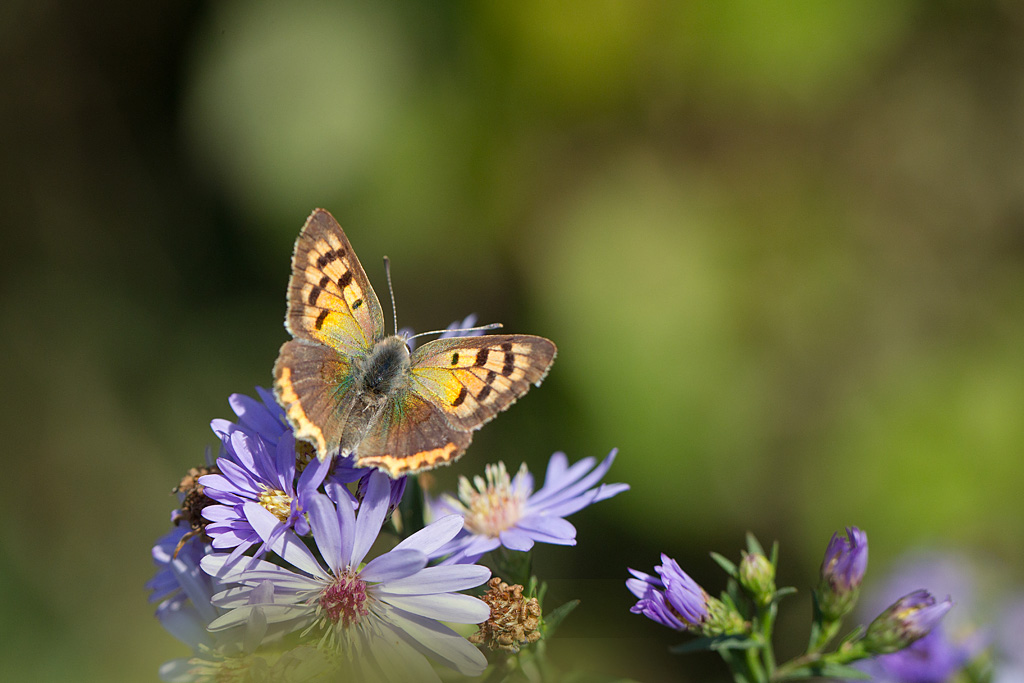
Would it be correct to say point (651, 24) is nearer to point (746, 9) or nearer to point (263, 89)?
point (746, 9)

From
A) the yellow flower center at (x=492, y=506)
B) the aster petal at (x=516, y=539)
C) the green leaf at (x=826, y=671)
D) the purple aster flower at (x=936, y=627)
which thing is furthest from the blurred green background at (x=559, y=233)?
the green leaf at (x=826, y=671)

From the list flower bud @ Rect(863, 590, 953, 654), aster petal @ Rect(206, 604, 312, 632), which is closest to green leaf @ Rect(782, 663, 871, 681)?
flower bud @ Rect(863, 590, 953, 654)

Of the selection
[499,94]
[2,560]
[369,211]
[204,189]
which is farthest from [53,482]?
[499,94]

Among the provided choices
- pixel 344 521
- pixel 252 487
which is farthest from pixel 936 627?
pixel 252 487

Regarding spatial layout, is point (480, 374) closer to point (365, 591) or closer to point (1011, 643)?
point (365, 591)

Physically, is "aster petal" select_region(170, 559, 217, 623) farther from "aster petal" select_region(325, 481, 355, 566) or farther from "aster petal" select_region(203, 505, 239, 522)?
"aster petal" select_region(325, 481, 355, 566)
